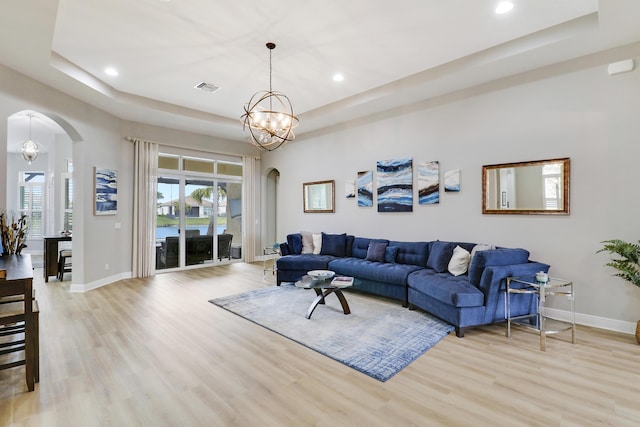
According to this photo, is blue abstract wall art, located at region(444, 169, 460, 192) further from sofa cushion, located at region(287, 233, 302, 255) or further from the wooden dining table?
the wooden dining table

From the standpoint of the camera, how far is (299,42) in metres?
3.62

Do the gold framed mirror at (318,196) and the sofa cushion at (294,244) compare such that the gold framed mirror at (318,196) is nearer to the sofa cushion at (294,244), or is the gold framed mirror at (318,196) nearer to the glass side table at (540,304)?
the sofa cushion at (294,244)

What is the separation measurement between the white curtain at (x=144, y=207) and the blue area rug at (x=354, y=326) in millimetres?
2748

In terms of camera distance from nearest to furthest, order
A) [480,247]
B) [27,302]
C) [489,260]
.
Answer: [27,302] → [489,260] → [480,247]

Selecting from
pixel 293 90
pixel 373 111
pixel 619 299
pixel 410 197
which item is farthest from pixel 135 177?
pixel 619 299

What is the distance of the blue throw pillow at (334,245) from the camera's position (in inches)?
238

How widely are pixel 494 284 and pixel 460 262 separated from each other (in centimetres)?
77

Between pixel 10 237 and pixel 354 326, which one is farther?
pixel 10 237

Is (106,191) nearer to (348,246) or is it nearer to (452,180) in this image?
(348,246)

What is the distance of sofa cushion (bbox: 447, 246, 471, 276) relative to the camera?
414cm

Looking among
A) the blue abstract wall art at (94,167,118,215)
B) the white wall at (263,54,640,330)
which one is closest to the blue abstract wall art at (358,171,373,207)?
the white wall at (263,54,640,330)

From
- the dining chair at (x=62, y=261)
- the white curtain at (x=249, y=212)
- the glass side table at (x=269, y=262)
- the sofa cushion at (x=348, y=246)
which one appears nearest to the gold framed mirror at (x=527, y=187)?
the sofa cushion at (x=348, y=246)

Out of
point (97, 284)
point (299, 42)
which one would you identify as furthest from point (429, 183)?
point (97, 284)

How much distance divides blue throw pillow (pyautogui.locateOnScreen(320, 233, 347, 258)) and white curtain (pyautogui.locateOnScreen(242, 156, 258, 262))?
2765 millimetres
